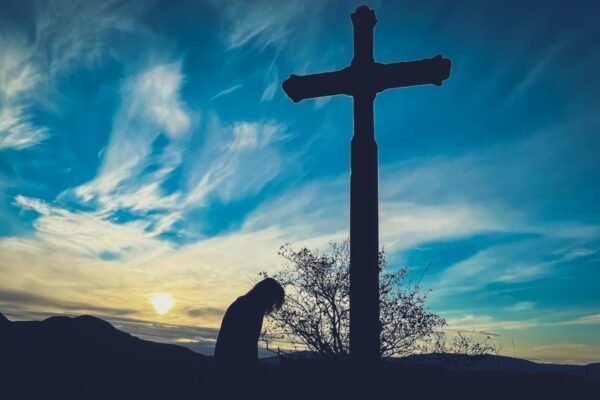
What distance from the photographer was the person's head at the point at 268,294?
7.61m

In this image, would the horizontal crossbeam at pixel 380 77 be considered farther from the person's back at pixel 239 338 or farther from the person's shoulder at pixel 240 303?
the person's back at pixel 239 338

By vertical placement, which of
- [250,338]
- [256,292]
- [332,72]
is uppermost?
[332,72]

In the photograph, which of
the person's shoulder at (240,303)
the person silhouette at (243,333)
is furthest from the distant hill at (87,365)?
the person's shoulder at (240,303)

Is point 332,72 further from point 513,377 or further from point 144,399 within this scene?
point 144,399

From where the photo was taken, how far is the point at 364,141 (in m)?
5.85

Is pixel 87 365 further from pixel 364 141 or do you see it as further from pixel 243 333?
pixel 364 141

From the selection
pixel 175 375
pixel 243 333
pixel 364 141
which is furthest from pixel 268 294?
pixel 175 375

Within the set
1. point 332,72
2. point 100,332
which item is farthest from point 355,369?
point 100,332

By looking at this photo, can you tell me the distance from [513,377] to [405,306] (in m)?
3.30

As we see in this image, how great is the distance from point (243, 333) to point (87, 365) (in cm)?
1851

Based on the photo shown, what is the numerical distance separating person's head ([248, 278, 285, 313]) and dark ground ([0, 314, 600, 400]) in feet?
3.00

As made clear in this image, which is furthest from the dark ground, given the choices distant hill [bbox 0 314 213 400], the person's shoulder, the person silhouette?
the person's shoulder

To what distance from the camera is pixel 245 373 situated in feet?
24.2

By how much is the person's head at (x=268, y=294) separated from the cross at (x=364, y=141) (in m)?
2.33
